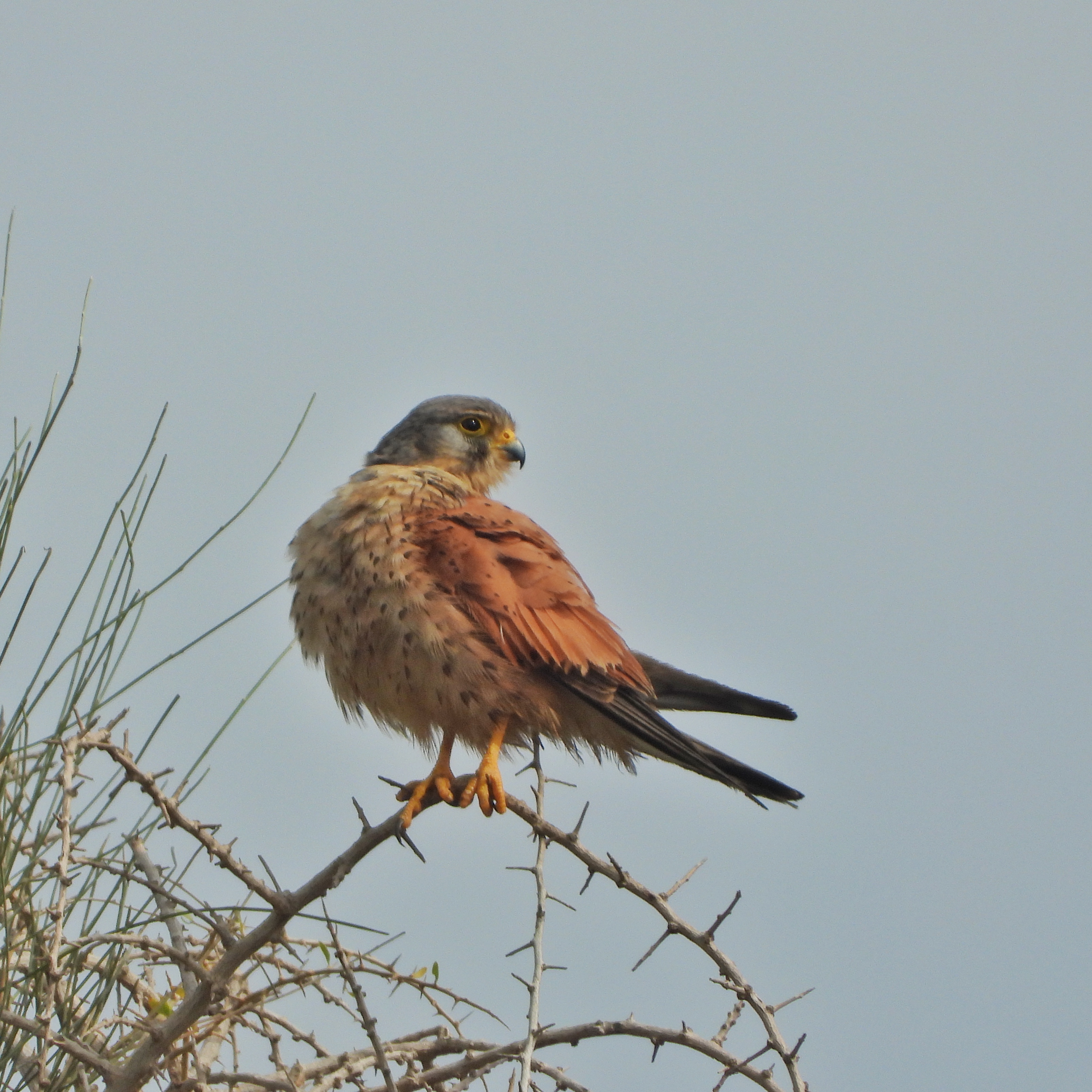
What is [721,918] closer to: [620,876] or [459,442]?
[620,876]

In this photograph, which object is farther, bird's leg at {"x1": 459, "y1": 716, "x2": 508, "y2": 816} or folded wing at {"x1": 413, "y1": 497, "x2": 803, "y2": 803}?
folded wing at {"x1": 413, "y1": 497, "x2": 803, "y2": 803}

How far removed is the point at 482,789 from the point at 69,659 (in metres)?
0.98

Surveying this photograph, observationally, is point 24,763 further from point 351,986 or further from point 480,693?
point 480,693

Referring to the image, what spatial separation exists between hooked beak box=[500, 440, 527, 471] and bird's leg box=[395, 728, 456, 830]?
1.20 metres

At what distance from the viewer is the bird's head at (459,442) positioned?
3.76 m

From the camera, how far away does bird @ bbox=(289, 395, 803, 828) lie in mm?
2812

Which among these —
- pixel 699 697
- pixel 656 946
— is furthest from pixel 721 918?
pixel 699 697

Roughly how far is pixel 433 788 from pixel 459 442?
1.34 meters

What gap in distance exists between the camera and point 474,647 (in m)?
2.82

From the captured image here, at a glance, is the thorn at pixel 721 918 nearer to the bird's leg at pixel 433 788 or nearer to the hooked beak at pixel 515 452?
the bird's leg at pixel 433 788

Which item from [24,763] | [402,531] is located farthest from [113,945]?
[402,531]

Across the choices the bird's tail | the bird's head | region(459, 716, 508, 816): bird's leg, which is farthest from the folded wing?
the bird's head

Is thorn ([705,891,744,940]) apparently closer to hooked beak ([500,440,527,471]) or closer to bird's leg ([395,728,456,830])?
bird's leg ([395,728,456,830])

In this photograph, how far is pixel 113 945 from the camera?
2.21 metres
